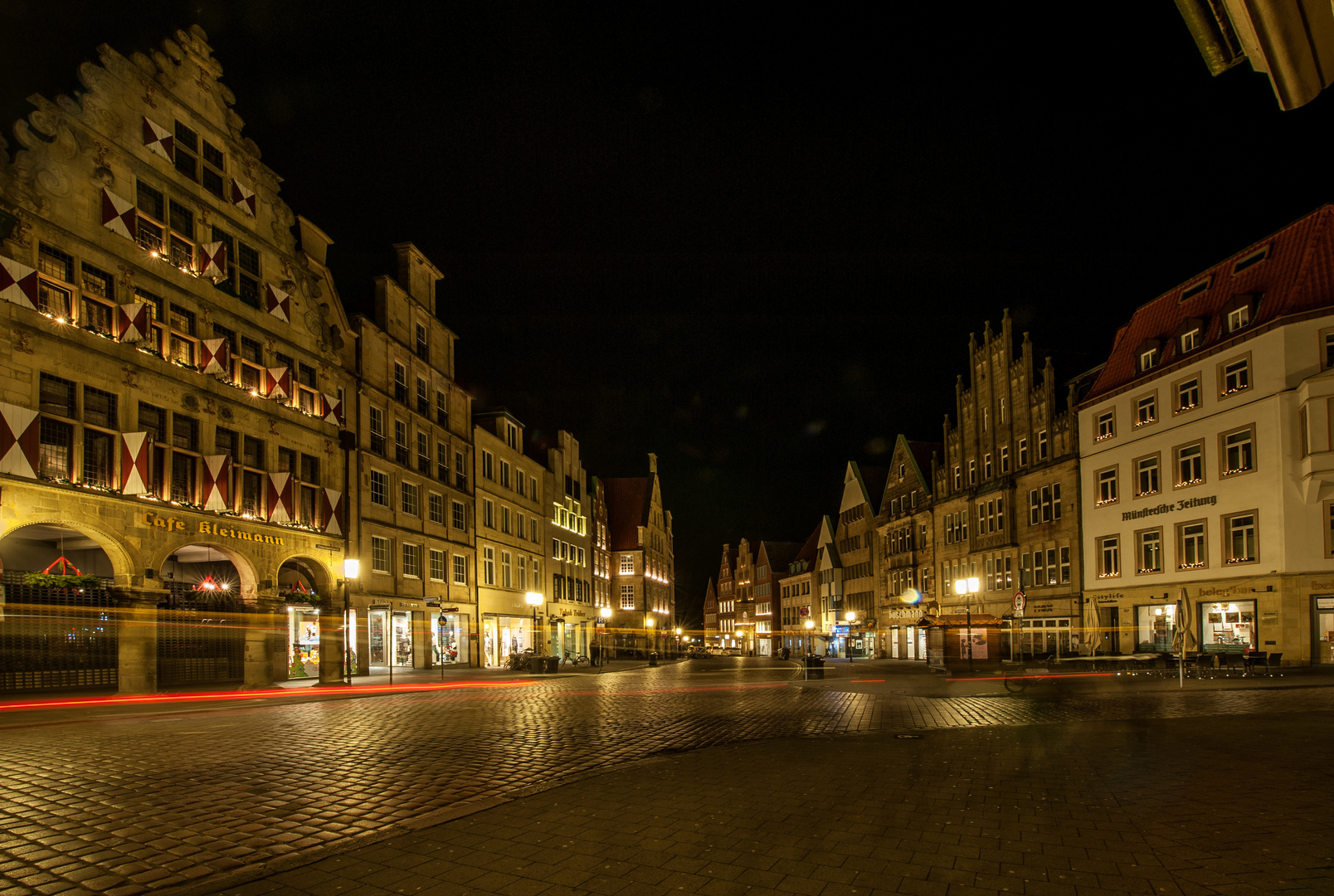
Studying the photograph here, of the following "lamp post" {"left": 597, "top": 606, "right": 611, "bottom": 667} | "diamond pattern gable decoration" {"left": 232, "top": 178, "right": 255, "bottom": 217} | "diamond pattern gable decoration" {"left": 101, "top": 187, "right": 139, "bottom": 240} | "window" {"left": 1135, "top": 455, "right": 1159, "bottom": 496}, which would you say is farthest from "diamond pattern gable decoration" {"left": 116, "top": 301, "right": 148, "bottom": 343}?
"window" {"left": 1135, "top": 455, "right": 1159, "bottom": 496}

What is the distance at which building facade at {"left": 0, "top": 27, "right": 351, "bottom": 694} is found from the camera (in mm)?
21156

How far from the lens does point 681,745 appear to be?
13.2 meters

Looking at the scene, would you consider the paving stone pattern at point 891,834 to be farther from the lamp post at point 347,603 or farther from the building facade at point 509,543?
the building facade at point 509,543

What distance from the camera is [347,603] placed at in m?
27.8

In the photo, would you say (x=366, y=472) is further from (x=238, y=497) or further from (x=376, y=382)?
(x=238, y=497)

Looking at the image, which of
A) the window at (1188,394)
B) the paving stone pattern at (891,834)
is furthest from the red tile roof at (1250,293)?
the paving stone pattern at (891,834)

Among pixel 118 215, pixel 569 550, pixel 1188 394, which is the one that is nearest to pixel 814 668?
pixel 1188 394

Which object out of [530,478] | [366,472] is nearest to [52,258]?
[366,472]

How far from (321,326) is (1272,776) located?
3077 cm

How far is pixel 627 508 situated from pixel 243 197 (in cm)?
5826

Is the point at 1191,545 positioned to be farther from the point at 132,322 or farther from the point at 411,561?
the point at 132,322

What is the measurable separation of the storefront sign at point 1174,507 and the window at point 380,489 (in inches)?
1223

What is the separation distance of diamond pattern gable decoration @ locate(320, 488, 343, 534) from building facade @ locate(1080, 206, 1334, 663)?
2672 cm

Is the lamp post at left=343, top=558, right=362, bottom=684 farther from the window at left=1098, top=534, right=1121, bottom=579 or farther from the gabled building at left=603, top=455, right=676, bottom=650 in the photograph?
the gabled building at left=603, top=455, right=676, bottom=650
